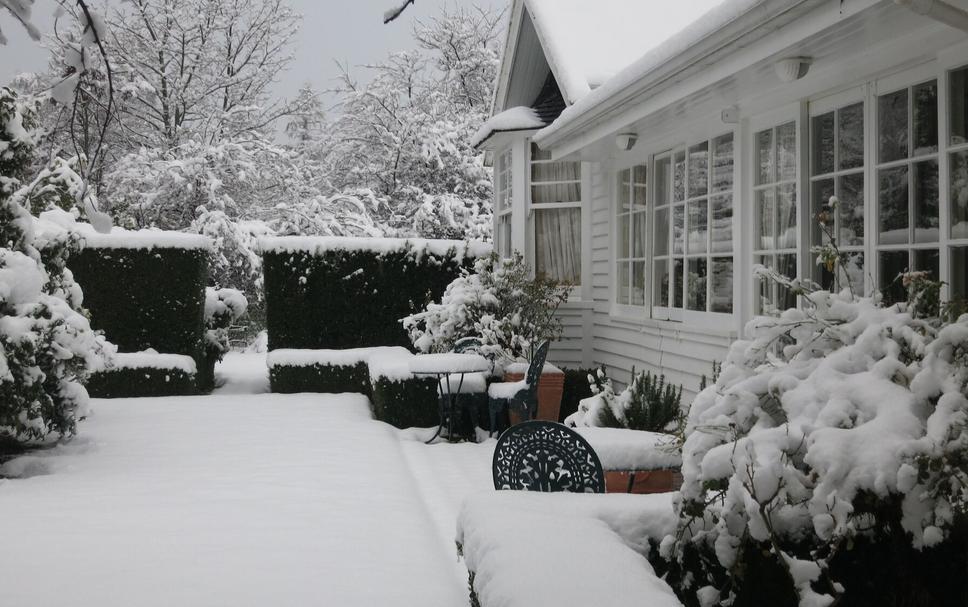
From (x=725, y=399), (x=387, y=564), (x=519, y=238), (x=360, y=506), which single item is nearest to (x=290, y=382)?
(x=519, y=238)

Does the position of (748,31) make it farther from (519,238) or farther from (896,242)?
(519,238)

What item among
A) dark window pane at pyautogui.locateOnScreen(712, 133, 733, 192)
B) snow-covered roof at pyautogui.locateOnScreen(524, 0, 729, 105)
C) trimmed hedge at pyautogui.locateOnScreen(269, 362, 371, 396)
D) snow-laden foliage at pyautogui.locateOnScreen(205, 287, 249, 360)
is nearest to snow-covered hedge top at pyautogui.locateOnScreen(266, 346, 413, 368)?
trimmed hedge at pyautogui.locateOnScreen(269, 362, 371, 396)

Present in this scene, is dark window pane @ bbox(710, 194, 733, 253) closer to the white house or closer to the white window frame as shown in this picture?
the white house

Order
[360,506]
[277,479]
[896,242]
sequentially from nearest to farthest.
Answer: [896,242] → [360,506] → [277,479]

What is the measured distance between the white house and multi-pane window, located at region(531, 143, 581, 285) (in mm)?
21

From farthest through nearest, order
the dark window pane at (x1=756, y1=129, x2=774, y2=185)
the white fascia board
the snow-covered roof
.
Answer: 1. the snow-covered roof
2. the dark window pane at (x1=756, y1=129, x2=774, y2=185)
3. the white fascia board

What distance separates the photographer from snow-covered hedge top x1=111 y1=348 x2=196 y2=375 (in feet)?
36.3

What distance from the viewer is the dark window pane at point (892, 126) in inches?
183

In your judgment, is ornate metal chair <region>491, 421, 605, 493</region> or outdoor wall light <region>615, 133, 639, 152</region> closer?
ornate metal chair <region>491, 421, 605, 493</region>

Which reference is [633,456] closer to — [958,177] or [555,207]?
[958,177]

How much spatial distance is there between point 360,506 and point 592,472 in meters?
1.98

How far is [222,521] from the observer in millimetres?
5078

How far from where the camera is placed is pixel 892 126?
15.5 feet

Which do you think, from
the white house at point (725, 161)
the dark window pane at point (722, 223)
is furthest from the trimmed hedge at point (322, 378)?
the dark window pane at point (722, 223)
